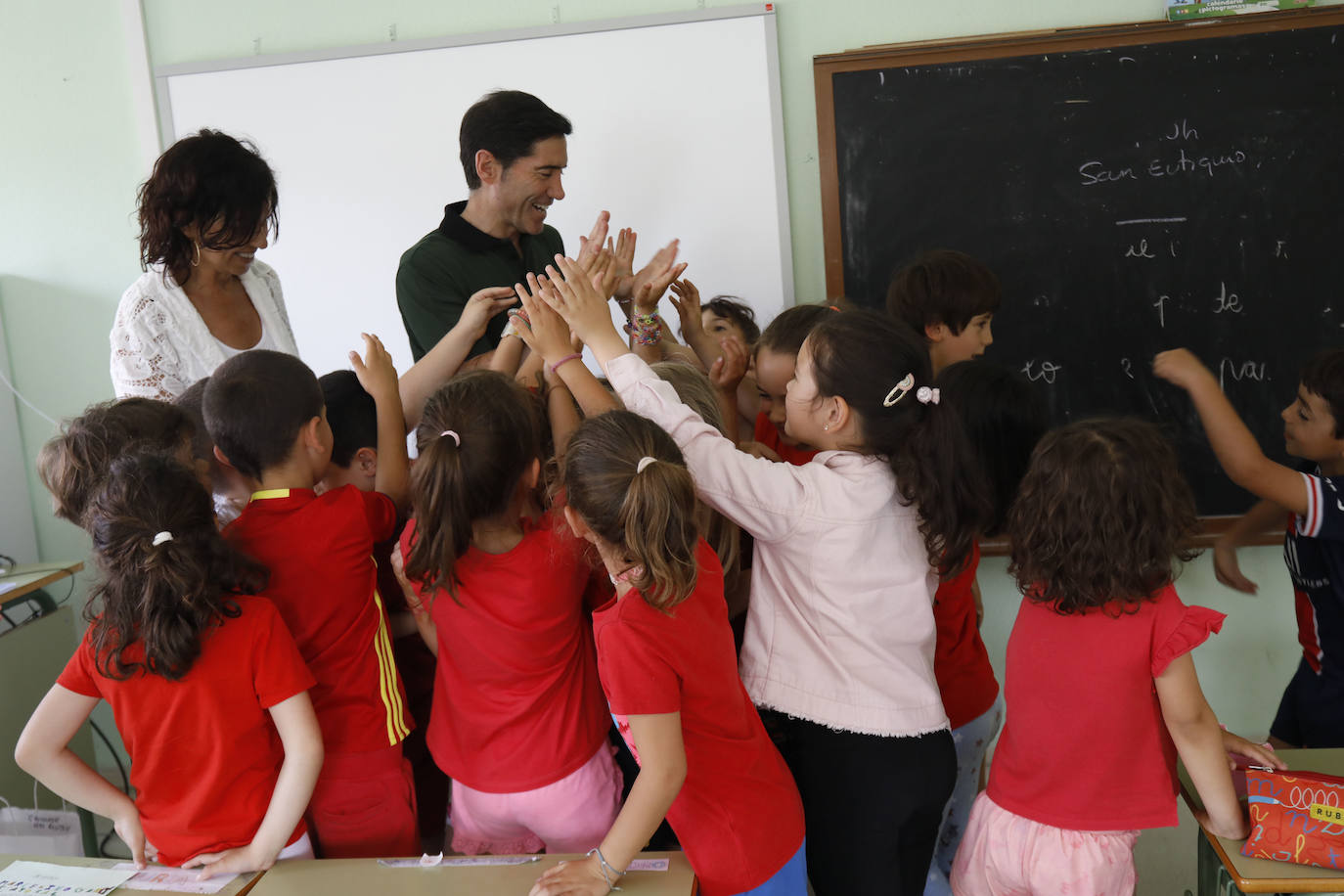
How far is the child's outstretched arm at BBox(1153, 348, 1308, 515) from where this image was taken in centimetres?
181

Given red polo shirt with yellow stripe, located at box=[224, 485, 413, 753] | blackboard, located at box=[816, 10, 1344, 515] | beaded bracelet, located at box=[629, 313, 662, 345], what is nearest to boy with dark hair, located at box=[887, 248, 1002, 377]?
beaded bracelet, located at box=[629, 313, 662, 345]

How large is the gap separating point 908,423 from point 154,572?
3.60ft

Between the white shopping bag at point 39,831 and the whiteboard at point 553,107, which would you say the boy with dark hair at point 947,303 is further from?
the white shopping bag at point 39,831

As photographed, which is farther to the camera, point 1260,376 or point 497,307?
point 1260,376

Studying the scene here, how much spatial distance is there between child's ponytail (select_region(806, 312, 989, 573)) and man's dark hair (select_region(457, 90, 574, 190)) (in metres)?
1.20

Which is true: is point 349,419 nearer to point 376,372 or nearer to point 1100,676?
point 376,372

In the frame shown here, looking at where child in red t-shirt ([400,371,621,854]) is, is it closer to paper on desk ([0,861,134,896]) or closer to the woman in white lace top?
paper on desk ([0,861,134,896])

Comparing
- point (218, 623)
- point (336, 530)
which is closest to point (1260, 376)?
point (336, 530)

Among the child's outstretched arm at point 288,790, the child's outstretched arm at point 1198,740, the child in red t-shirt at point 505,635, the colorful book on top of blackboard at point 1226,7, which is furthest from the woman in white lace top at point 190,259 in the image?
the colorful book on top of blackboard at point 1226,7

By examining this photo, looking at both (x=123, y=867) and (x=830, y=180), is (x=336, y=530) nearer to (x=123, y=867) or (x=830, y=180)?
(x=123, y=867)

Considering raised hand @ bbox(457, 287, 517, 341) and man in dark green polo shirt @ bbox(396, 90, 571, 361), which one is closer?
raised hand @ bbox(457, 287, 517, 341)

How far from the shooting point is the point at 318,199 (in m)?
3.16

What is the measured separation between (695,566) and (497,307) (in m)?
0.87

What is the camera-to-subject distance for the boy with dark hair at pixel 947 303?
2.21m
